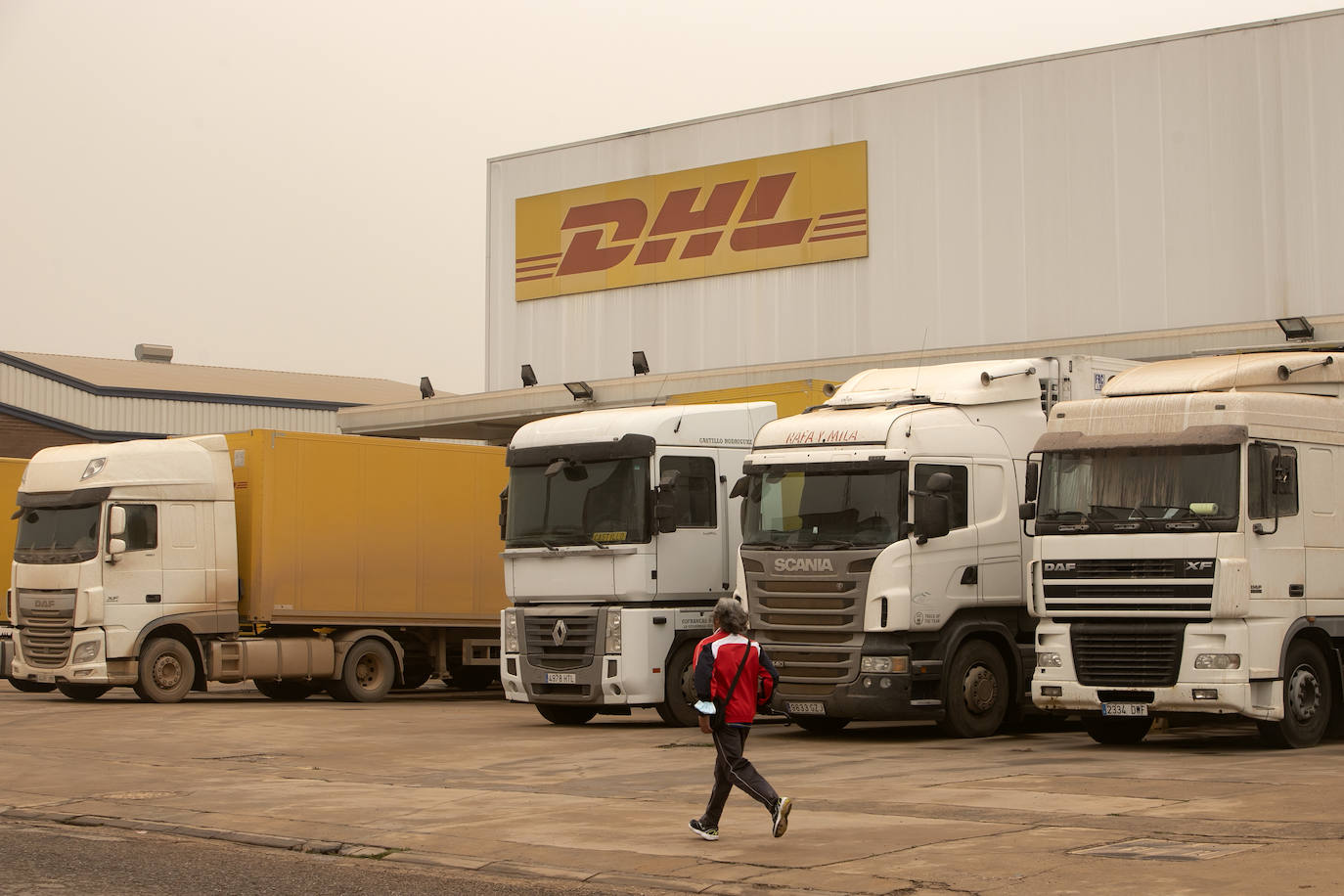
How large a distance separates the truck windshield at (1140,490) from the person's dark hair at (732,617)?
20.7 feet

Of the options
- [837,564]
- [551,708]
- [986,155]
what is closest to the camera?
[837,564]

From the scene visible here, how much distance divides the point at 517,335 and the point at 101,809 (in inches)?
1104

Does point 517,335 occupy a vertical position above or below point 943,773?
above

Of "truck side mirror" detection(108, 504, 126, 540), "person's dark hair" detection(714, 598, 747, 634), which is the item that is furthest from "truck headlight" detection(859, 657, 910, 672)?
"truck side mirror" detection(108, 504, 126, 540)

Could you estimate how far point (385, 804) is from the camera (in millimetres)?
12500

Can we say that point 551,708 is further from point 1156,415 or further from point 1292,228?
point 1292,228

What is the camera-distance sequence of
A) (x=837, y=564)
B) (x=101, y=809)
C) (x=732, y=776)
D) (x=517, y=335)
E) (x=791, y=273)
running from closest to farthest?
1. (x=732, y=776)
2. (x=101, y=809)
3. (x=837, y=564)
4. (x=791, y=273)
5. (x=517, y=335)

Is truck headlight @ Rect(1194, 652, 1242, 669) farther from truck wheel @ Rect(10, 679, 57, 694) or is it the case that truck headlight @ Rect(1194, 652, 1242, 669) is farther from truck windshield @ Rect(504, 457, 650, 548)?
truck wheel @ Rect(10, 679, 57, 694)

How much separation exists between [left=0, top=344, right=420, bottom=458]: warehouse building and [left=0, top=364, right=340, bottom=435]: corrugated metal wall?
1.0 inches

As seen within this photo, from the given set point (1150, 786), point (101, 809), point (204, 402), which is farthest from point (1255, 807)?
point (204, 402)

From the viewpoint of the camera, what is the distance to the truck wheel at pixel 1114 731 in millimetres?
16453

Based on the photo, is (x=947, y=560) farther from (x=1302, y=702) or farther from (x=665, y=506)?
(x=1302, y=702)

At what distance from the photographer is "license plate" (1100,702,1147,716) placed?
50.1 feet

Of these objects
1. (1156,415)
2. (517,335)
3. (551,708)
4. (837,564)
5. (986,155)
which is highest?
(986,155)
